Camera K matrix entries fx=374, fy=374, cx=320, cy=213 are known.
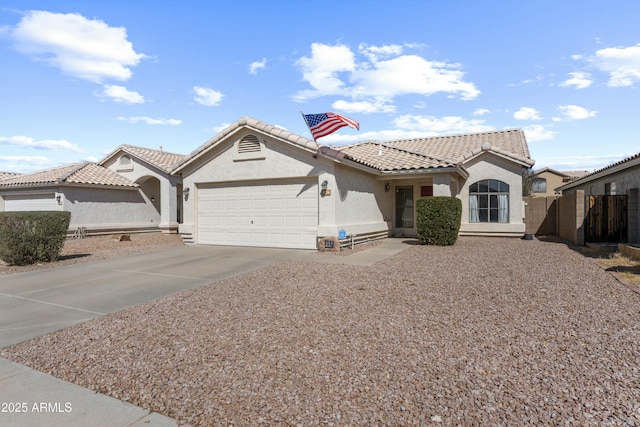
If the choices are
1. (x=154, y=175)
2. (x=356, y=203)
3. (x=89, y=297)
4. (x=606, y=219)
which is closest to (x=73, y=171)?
(x=154, y=175)

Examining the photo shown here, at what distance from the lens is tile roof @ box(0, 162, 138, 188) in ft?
62.4

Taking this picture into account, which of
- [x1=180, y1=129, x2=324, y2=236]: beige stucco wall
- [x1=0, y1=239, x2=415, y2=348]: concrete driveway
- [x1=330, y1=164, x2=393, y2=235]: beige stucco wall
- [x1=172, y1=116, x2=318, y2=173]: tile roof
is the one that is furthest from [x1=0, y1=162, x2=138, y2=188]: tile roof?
[x1=330, y1=164, x2=393, y2=235]: beige stucco wall

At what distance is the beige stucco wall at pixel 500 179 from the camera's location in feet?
56.2

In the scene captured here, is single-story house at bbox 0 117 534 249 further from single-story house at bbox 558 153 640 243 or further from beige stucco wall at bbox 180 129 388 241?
single-story house at bbox 558 153 640 243

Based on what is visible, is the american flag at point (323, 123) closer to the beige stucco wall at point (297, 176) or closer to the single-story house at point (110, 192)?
the beige stucco wall at point (297, 176)

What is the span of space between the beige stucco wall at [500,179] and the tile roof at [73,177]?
18290 millimetres

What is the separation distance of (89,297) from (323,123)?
28.1ft

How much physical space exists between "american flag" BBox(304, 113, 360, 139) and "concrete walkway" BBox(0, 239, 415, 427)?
4.10 m

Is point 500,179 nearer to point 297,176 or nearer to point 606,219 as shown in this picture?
point 606,219

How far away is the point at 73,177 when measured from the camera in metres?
19.4

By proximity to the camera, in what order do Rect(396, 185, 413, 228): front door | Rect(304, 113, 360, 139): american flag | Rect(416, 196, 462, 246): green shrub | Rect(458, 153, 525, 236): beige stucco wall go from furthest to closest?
Rect(396, 185, 413, 228): front door
Rect(458, 153, 525, 236): beige stucco wall
Rect(416, 196, 462, 246): green shrub
Rect(304, 113, 360, 139): american flag

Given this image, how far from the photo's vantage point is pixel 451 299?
6.40 metres

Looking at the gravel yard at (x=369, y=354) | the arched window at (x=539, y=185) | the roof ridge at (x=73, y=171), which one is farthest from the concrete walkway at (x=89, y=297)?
the arched window at (x=539, y=185)

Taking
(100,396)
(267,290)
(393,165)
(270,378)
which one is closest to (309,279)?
(267,290)
